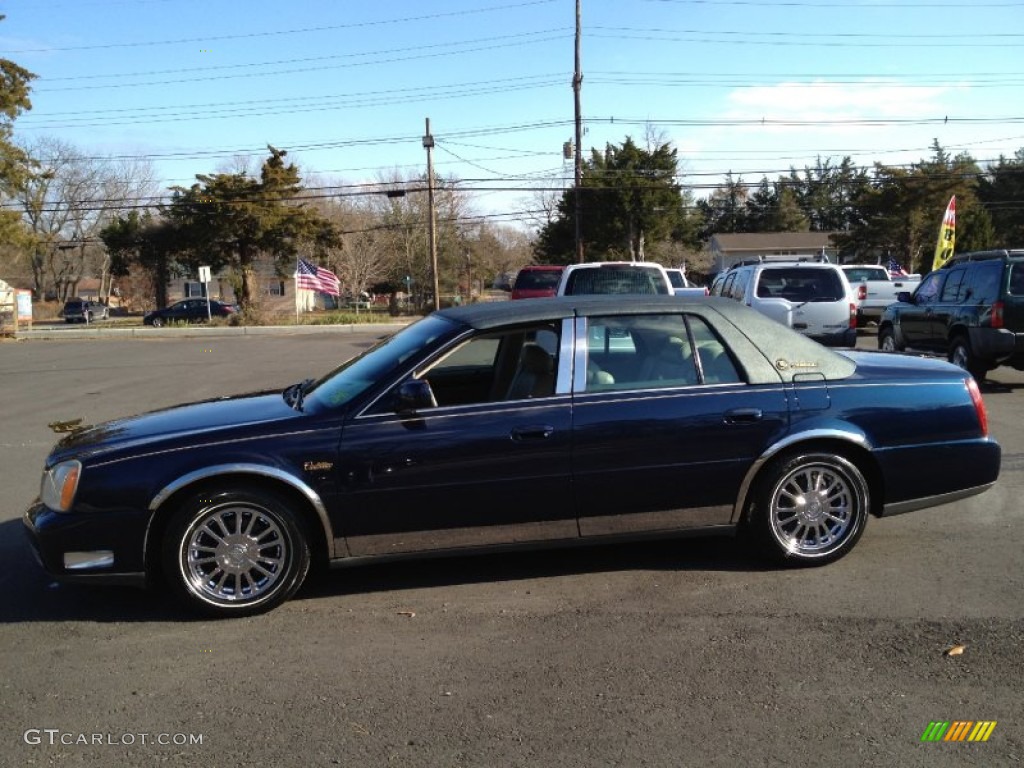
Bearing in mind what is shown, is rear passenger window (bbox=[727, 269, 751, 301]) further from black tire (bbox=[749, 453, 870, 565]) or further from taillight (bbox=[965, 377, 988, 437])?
black tire (bbox=[749, 453, 870, 565])

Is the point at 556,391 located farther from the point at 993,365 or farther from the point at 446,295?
the point at 446,295

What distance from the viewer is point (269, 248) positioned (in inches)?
1469

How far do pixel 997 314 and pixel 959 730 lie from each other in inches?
337

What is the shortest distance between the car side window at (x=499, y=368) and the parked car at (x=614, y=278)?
693cm

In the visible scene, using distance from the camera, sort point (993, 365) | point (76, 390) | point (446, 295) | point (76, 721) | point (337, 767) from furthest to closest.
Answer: point (446, 295)
point (76, 390)
point (993, 365)
point (76, 721)
point (337, 767)

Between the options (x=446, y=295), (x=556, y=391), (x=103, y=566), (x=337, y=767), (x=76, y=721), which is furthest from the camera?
(x=446, y=295)

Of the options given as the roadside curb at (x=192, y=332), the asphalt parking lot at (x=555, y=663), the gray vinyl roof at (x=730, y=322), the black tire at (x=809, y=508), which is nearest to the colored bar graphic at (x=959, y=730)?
the asphalt parking lot at (x=555, y=663)

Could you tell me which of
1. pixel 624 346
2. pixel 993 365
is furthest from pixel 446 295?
pixel 624 346

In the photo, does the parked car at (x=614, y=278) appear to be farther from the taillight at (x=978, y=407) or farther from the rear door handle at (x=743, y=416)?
the rear door handle at (x=743, y=416)

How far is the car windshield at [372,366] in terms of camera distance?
14.3 feet

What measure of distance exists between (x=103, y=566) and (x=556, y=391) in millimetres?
2459

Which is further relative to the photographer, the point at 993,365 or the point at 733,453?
the point at 993,365

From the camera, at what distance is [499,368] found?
16.2 feet

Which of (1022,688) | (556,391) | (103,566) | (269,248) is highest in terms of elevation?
(269,248)
